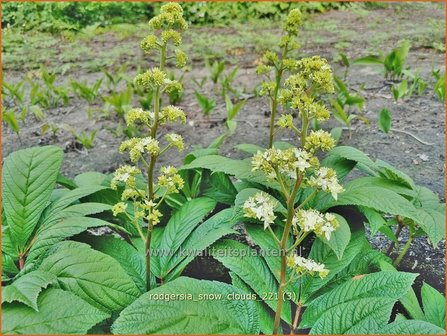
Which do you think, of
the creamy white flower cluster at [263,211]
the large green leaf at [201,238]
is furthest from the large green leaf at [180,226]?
the creamy white flower cluster at [263,211]

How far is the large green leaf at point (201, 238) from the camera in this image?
8.22 feet

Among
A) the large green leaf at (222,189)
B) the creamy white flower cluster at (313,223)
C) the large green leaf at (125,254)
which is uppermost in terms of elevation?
the creamy white flower cluster at (313,223)

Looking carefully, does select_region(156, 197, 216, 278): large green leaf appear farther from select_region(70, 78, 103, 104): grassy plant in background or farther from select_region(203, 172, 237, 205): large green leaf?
select_region(70, 78, 103, 104): grassy plant in background

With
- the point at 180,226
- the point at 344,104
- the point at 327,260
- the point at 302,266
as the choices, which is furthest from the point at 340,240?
the point at 344,104

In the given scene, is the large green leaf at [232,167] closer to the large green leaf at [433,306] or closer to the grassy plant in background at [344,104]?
the large green leaf at [433,306]

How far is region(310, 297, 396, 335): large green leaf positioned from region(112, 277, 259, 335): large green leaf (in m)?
0.29

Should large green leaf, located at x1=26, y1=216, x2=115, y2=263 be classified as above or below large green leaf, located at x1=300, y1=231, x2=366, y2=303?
above

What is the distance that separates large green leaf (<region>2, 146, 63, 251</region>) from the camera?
2660mm

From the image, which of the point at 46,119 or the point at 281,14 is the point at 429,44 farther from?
the point at 46,119

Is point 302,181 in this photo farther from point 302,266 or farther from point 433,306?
point 433,306

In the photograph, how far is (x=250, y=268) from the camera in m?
2.53

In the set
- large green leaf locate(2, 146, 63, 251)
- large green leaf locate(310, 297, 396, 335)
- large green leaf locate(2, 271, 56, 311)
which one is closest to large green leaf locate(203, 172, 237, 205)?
large green leaf locate(2, 146, 63, 251)

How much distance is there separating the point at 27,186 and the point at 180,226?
2.62 ft

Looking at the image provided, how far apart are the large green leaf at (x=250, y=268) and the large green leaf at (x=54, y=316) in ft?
2.13
